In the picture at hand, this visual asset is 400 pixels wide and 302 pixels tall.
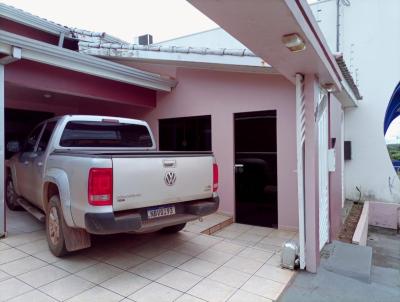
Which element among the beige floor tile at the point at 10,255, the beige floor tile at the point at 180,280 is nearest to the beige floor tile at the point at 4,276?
the beige floor tile at the point at 10,255

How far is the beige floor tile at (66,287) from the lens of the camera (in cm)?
296

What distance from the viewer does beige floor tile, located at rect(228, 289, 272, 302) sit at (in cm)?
297

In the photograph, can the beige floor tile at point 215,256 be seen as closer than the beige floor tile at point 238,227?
Yes

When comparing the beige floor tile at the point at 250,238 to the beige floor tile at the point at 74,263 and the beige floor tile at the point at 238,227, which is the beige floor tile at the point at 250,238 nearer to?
the beige floor tile at the point at 238,227

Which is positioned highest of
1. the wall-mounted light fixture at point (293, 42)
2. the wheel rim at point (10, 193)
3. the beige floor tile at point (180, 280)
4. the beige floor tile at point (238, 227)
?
the wall-mounted light fixture at point (293, 42)

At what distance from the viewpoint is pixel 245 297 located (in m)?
3.02

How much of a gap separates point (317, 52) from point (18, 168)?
5390 millimetres

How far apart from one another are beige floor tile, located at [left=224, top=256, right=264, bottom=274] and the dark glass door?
83.3 inches

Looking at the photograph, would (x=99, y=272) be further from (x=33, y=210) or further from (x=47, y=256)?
(x=33, y=210)

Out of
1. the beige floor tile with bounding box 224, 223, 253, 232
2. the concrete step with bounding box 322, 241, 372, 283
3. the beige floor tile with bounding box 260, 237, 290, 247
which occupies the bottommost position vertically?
the beige floor tile with bounding box 260, 237, 290, 247

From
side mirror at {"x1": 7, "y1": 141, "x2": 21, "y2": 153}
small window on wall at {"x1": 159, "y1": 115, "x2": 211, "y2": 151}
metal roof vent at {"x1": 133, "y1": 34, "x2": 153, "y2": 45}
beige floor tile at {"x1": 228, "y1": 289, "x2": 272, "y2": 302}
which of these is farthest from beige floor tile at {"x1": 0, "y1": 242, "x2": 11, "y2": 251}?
metal roof vent at {"x1": 133, "y1": 34, "x2": 153, "y2": 45}

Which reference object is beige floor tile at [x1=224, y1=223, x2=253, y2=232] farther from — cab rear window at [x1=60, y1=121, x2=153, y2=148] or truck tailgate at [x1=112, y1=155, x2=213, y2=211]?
cab rear window at [x1=60, y1=121, x2=153, y2=148]

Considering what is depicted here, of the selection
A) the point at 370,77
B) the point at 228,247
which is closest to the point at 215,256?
the point at 228,247

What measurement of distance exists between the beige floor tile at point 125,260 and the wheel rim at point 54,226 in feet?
2.29
